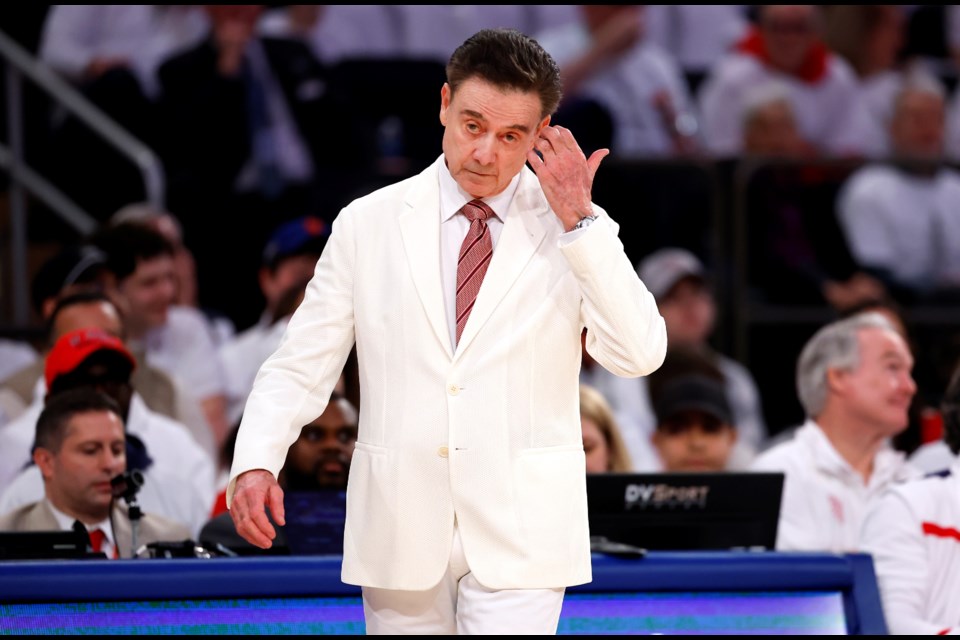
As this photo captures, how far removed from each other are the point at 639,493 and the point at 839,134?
5036 millimetres

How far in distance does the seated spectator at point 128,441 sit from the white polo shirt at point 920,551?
6.92 feet

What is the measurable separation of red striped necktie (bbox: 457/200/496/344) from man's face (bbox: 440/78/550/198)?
4 centimetres

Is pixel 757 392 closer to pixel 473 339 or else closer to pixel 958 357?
pixel 958 357

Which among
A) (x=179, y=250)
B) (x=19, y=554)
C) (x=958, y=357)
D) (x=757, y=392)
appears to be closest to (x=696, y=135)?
(x=757, y=392)

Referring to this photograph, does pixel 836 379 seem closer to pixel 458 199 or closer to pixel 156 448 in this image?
pixel 156 448

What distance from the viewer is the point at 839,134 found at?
868cm

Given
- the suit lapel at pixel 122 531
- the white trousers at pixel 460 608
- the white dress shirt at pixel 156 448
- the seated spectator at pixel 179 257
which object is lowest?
the white trousers at pixel 460 608

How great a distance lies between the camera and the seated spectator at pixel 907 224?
7.62m

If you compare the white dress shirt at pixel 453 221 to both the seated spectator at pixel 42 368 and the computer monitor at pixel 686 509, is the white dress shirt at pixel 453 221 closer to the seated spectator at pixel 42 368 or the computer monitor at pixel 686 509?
the computer monitor at pixel 686 509

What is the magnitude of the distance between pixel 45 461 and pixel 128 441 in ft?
1.09

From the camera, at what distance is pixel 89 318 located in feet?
17.8

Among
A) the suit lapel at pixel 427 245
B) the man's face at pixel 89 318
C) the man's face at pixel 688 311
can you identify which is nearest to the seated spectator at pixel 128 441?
the man's face at pixel 89 318

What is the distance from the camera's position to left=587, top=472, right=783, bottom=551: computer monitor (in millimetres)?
4164

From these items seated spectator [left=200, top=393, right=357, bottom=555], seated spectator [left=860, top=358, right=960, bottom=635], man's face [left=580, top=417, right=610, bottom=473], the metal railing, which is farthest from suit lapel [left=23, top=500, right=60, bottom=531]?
the metal railing
